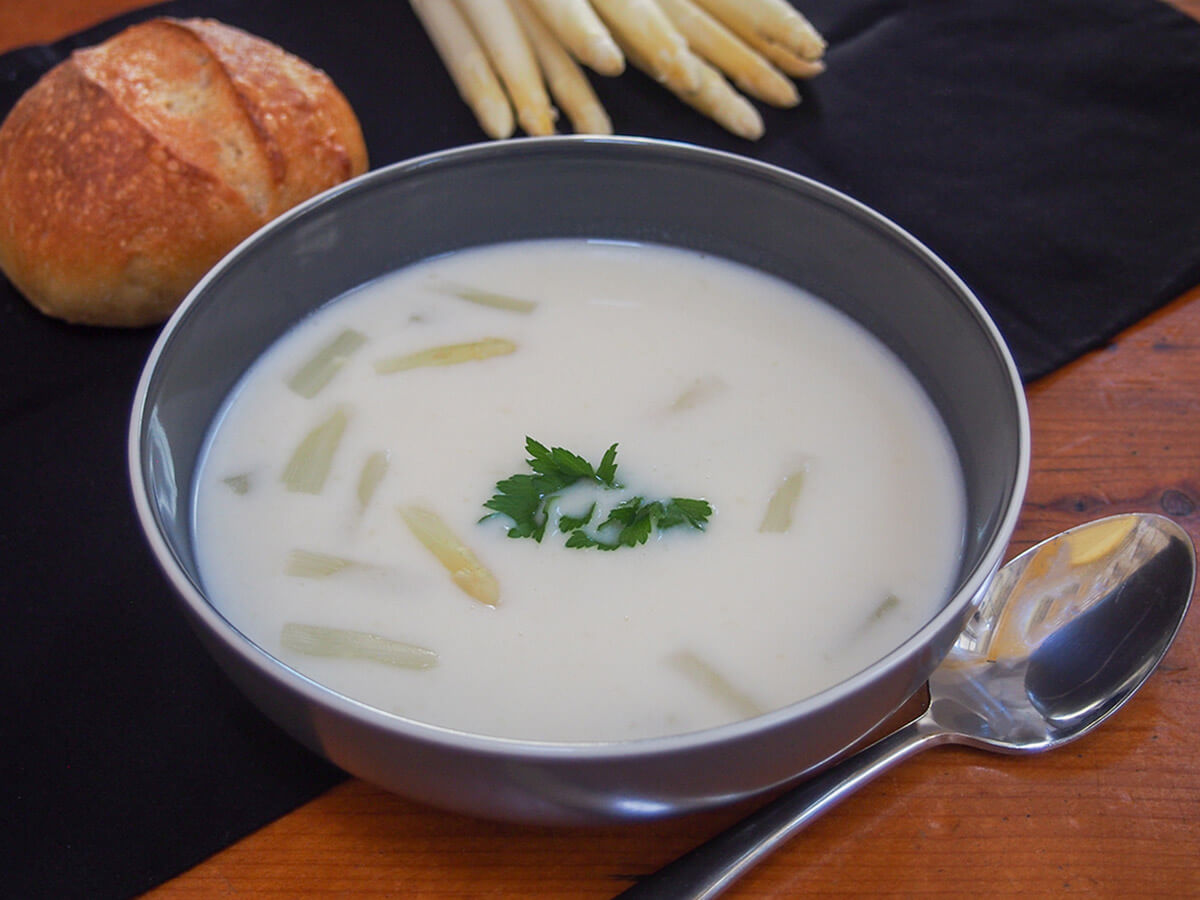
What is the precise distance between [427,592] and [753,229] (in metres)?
0.57

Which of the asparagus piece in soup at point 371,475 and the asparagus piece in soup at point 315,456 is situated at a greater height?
the asparagus piece in soup at point 315,456

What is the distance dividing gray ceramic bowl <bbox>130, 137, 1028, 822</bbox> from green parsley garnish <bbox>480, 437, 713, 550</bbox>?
0.25 meters

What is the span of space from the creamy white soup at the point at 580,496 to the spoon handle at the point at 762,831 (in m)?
0.07

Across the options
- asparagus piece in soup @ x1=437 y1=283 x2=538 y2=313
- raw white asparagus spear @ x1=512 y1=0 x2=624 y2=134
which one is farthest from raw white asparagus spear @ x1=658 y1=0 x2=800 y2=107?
asparagus piece in soup @ x1=437 y1=283 x2=538 y2=313

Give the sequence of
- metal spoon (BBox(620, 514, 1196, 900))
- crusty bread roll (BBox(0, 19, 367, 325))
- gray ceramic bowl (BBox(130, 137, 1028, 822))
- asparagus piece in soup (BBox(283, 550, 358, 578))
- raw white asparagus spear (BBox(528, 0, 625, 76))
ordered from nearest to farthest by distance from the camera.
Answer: gray ceramic bowl (BBox(130, 137, 1028, 822)) → metal spoon (BBox(620, 514, 1196, 900)) → asparagus piece in soup (BBox(283, 550, 358, 578)) → crusty bread roll (BBox(0, 19, 367, 325)) → raw white asparagus spear (BBox(528, 0, 625, 76))

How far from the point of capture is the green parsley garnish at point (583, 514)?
100 cm

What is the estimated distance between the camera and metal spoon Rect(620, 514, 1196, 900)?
0.88 metres

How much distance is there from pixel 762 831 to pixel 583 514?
0.33 meters

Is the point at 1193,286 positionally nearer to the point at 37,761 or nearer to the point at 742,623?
the point at 742,623

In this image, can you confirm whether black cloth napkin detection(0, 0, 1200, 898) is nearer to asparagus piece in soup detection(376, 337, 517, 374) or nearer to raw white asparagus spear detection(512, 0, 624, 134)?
raw white asparagus spear detection(512, 0, 624, 134)

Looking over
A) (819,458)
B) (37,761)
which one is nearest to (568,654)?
(819,458)

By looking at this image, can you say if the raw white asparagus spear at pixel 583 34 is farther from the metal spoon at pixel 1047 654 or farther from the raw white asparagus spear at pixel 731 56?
the metal spoon at pixel 1047 654

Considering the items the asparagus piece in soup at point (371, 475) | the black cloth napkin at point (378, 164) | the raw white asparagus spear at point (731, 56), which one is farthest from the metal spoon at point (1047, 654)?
the raw white asparagus spear at point (731, 56)

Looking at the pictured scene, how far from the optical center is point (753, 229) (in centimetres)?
126
